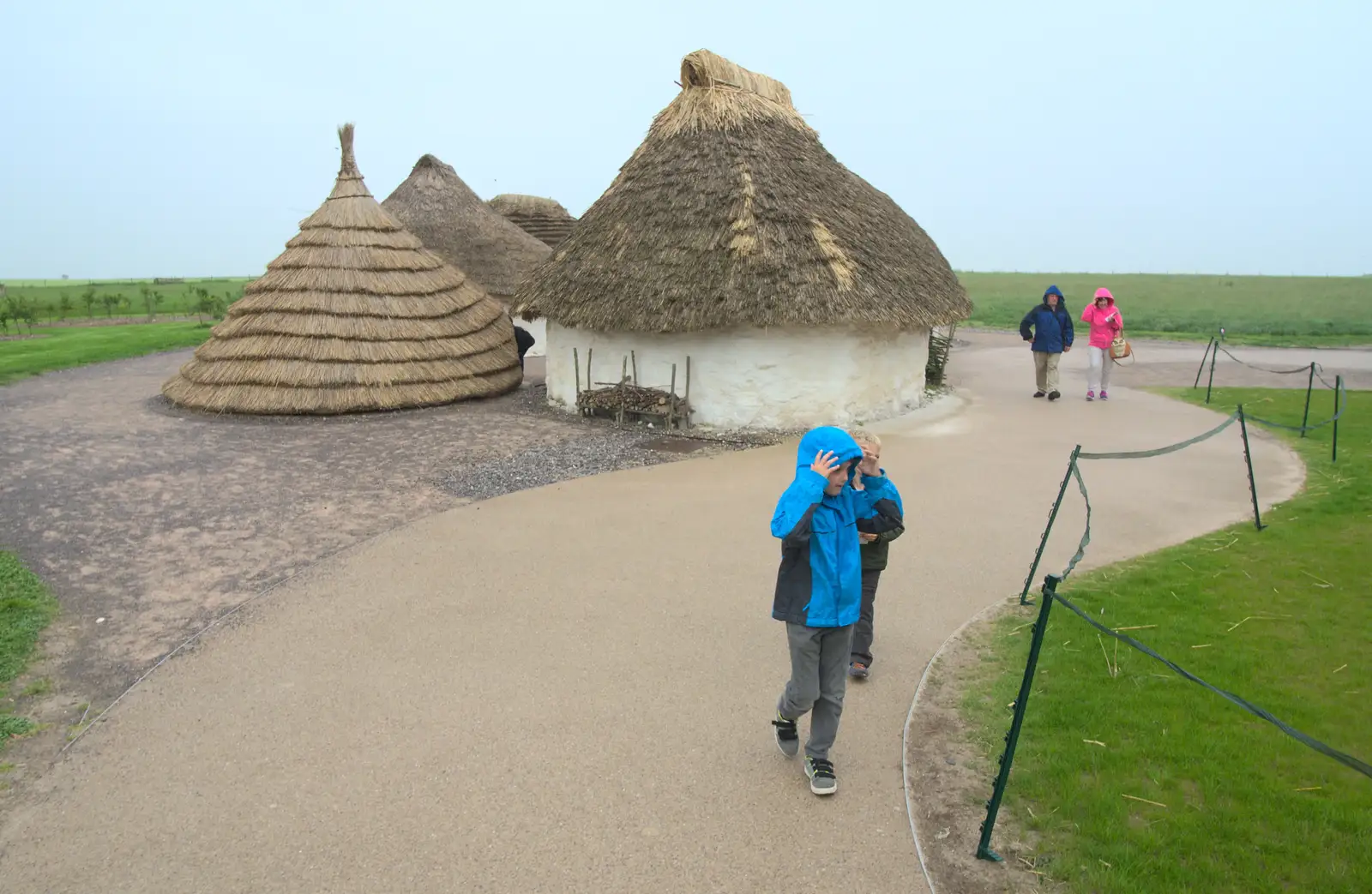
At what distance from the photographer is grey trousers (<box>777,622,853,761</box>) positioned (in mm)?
3939

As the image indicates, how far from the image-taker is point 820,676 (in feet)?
13.3

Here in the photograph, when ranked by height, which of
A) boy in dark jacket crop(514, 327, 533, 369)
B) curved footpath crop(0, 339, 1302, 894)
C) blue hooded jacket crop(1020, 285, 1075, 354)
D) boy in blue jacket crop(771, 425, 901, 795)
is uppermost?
blue hooded jacket crop(1020, 285, 1075, 354)

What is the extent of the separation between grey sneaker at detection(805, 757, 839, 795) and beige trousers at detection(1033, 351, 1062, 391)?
1281 centimetres

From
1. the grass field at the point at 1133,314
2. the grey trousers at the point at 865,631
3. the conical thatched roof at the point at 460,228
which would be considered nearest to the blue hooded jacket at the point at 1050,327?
the grey trousers at the point at 865,631

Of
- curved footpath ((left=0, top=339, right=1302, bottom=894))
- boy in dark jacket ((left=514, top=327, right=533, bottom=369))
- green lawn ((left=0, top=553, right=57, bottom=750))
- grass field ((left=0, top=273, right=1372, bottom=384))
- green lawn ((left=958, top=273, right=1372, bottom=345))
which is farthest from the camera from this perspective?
green lawn ((left=958, top=273, right=1372, bottom=345))

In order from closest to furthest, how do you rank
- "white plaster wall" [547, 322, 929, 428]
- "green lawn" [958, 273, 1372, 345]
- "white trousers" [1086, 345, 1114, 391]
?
"white plaster wall" [547, 322, 929, 428]
"white trousers" [1086, 345, 1114, 391]
"green lawn" [958, 273, 1372, 345]

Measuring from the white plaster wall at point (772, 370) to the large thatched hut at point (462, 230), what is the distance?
987cm

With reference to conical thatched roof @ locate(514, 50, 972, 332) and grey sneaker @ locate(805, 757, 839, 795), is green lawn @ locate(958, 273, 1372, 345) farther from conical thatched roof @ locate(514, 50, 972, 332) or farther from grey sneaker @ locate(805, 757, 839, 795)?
grey sneaker @ locate(805, 757, 839, 795)

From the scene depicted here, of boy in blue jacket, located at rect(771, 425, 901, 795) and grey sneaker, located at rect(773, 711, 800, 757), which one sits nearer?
boy in blue jacket, located at rect(771, 425, 901, 795)

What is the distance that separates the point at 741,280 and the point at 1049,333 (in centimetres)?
628

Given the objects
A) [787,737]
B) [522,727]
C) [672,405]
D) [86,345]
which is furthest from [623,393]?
[86,345]

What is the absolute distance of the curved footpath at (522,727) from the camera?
139 inches

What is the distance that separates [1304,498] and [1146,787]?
21.3 feet

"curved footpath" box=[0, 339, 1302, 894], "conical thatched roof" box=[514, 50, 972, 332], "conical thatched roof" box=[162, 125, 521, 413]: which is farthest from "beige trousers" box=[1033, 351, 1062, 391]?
"conical thatched roof" box=[162, 125, 521, 413]
